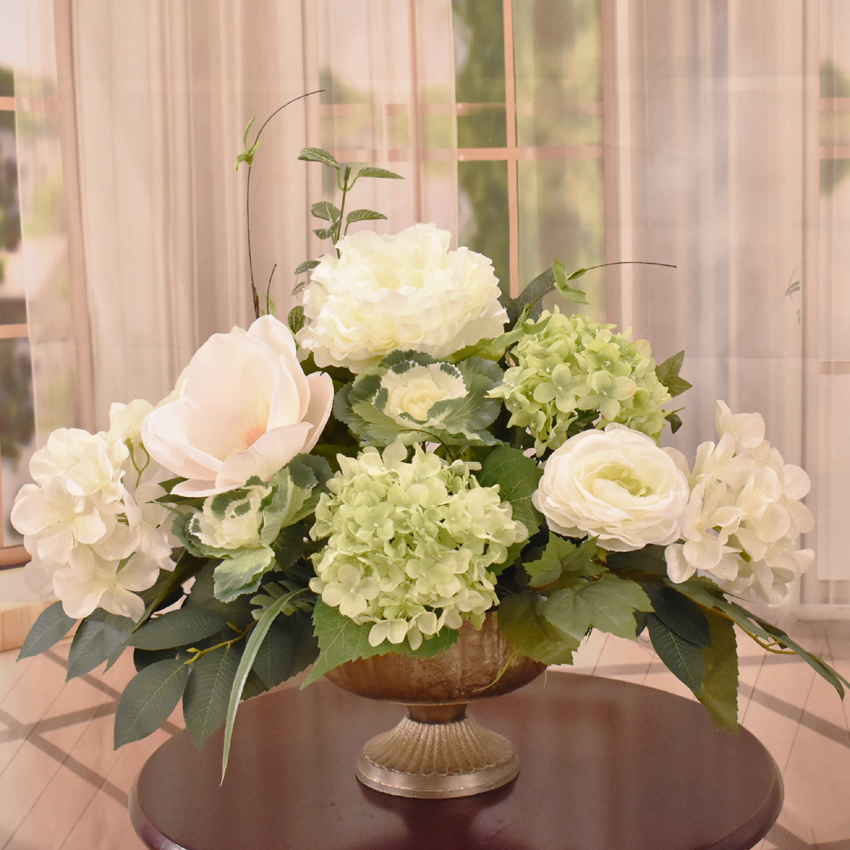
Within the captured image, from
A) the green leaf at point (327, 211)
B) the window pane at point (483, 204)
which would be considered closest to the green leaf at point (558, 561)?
the green leaf at point (327, 211)

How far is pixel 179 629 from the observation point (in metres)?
0.80

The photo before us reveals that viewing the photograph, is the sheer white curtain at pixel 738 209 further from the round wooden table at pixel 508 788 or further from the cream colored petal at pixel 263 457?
the cream colored petal at pixel 263 457

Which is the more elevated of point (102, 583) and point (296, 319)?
point (296, 319)

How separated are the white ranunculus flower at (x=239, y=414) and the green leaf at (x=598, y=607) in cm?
21

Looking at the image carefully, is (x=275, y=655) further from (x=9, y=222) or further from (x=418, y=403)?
(x=9, y=222)

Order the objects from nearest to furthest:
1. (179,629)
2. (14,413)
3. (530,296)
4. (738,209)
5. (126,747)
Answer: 1. (179,629)
2. (530,296)
3. (126,747)
4. (738,209)
5. (14,413)

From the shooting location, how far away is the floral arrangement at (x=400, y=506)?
2.32ft

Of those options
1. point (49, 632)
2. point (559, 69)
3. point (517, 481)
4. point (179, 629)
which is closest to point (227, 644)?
point (179, 629)

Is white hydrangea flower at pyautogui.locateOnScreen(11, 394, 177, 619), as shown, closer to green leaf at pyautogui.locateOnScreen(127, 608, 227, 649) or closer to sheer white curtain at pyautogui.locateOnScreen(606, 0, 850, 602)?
green leaf at pyautogui.locateOnScreen(127, 608, 227, 649)

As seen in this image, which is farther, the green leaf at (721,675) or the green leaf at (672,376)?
the green leaf at (672,376)

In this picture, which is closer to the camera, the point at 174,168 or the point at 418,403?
the point at 418,403

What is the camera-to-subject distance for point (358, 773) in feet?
3.09

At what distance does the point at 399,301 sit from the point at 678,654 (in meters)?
0.33

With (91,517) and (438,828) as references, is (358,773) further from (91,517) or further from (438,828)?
(91,517)
